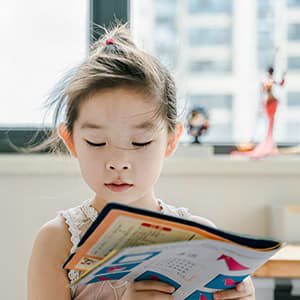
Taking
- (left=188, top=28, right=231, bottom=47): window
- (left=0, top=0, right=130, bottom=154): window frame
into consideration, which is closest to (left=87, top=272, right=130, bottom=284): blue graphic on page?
(left=0, top=0, right=130, bottom=154): window frame

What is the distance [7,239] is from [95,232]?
1226 millimetres

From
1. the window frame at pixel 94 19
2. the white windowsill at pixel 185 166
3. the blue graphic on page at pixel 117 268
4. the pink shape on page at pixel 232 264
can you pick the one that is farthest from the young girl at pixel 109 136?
the window frame at pixel 94 19

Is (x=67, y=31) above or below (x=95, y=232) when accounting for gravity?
above

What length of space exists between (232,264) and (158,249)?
129 mm

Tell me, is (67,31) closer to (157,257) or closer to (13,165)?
(13,165)

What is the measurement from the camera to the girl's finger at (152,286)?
0.91 meters

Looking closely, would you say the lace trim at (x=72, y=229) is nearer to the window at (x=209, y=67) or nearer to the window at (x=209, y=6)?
the window at (x=209, y=67)

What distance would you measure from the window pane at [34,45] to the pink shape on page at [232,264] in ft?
4.66

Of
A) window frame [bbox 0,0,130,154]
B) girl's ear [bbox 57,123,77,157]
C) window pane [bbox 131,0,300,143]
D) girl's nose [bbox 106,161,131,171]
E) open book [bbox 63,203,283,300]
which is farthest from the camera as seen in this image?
window pane [bbox 131,0,300,143]

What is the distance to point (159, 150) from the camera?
3.58 feet

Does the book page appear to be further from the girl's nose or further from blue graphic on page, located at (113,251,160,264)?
the girl's nose

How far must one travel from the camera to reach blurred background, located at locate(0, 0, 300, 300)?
1942 millimetres

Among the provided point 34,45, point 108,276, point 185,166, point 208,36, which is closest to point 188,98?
point 185,166

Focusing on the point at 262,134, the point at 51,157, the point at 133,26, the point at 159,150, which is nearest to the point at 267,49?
the point at 262,134
